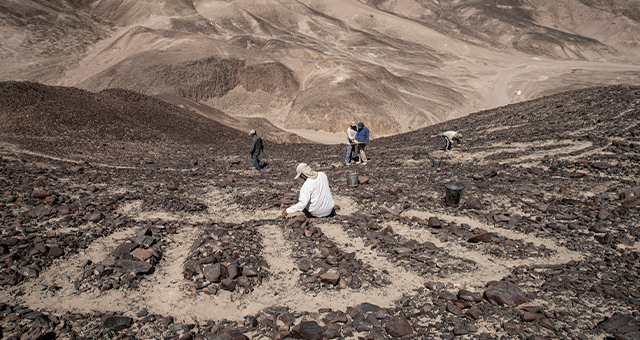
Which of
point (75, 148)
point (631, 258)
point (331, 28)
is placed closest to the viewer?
point (631, 258)

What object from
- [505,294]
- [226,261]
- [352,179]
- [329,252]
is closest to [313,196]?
[329,252]

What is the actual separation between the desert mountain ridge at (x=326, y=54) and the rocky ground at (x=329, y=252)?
16.5 m

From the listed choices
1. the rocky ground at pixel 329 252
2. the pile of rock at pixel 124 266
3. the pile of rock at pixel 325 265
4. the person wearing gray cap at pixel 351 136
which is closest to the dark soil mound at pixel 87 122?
the rocky ground at pixel 329 252

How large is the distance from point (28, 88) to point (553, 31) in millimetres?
86475

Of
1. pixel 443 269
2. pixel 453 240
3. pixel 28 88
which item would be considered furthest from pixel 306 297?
pixel 28 88

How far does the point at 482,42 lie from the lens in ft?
239

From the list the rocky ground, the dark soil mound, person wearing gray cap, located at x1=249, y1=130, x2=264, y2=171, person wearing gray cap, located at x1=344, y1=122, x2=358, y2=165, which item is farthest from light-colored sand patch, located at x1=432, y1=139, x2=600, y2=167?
the dark soil mound

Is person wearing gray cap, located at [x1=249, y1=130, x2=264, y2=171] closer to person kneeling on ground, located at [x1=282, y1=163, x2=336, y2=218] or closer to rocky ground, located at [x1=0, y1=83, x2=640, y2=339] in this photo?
rocky ground, located at [x1=0, y1=83, x2=640, y2=339]

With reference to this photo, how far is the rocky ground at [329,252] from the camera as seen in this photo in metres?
4.28

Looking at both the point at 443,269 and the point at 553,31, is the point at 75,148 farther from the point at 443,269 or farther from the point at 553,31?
the point at 553,31

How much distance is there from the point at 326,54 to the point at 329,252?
4805 cm

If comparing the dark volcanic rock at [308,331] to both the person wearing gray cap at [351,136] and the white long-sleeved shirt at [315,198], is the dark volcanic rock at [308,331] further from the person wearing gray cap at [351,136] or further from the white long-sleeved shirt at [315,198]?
the person wearing gray cap at [351,136]

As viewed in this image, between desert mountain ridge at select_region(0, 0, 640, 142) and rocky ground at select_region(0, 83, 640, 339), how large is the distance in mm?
16541

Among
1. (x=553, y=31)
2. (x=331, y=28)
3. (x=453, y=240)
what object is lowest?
(x=453, y=240)
